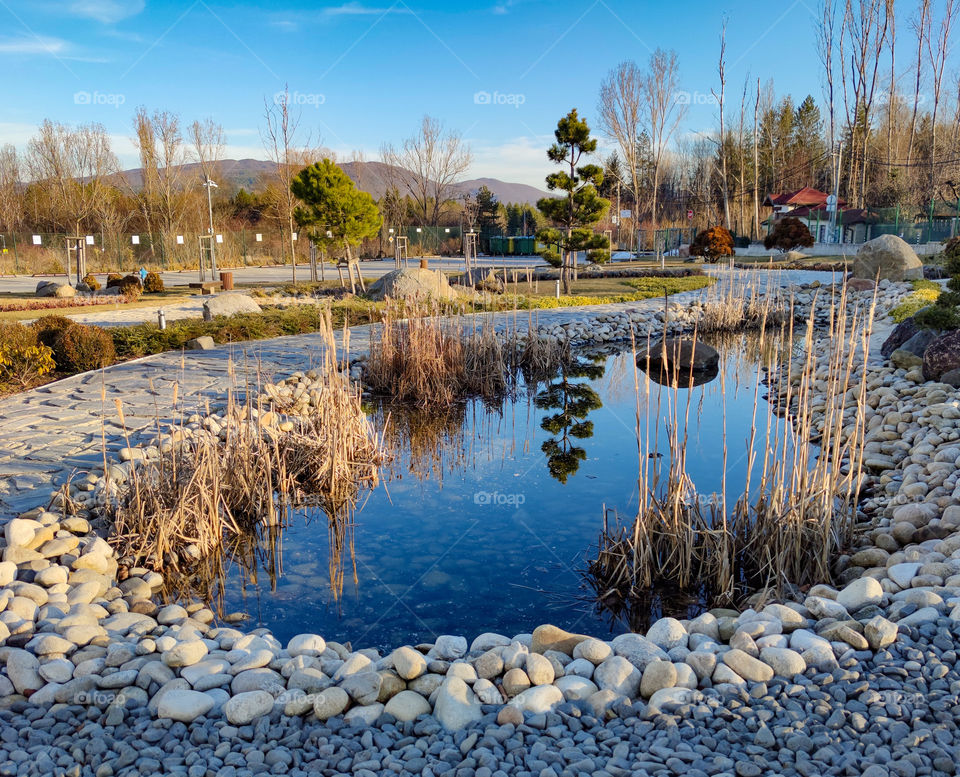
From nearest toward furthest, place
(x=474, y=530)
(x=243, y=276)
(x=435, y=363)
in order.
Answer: (x=474, y=530) → (x=435, y=363) → (x=243, y=276)

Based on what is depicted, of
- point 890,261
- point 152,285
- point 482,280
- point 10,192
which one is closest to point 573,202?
point 482,280

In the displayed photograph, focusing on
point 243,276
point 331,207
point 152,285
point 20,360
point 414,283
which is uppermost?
point 331,207

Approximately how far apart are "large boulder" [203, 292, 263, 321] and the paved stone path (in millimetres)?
2244

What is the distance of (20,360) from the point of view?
6465 millimetres

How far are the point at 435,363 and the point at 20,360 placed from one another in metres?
3.60

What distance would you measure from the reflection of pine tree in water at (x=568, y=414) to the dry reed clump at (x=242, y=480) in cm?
130

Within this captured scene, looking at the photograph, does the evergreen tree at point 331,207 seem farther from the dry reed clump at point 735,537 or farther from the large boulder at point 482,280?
the dry reed clump at point 735,537

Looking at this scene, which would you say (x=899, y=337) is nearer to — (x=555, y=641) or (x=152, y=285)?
(x=555, y=641)

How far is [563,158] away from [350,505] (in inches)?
441

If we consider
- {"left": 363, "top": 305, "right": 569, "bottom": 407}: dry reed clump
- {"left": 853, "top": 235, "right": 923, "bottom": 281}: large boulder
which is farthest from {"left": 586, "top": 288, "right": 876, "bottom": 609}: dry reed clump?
{"left": 853, "top": 235, "right": 923, "bottom": 281}: large boulder

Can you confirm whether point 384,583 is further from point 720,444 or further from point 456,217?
point 456,217

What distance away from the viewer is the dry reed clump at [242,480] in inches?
142

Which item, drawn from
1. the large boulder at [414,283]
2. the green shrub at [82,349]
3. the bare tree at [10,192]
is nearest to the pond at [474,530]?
the green shrub at [82,349]

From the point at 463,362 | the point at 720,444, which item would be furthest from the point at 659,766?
the point at 463,362
